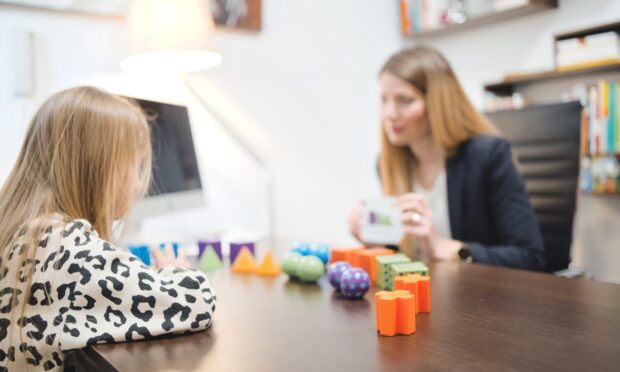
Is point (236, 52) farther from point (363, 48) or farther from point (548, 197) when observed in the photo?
point (548, 197)

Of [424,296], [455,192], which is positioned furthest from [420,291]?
[455,192]

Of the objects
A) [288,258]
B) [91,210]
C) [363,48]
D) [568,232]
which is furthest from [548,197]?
[91,210]

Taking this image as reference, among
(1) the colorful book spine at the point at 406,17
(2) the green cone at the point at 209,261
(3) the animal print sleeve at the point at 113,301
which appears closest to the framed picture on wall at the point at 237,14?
(1) the colorful book spine at the point at 406,17

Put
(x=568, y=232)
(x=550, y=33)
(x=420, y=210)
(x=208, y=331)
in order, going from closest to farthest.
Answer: (x=208, y=331), (x=420, y=210), (x=568, y=232), (x=550, y=33)

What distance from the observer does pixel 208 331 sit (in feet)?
2.40

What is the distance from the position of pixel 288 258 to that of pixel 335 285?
0.16 metres

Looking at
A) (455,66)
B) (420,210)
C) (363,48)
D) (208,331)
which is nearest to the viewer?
(208,331)

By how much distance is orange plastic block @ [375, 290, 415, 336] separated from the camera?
0.67 m

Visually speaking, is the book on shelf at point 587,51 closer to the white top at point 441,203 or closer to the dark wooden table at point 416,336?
the white top at point 441,203

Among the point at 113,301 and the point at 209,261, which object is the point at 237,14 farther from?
the point at 113,301

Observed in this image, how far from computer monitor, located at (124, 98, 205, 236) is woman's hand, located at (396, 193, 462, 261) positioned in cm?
65

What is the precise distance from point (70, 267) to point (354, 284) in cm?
42

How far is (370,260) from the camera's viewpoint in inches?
40.5

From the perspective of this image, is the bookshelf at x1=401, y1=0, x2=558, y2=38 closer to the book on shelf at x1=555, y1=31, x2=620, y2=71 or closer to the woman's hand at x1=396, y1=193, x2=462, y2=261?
the book on shelf at x1=555, y1=31, x2=620, y2=71
